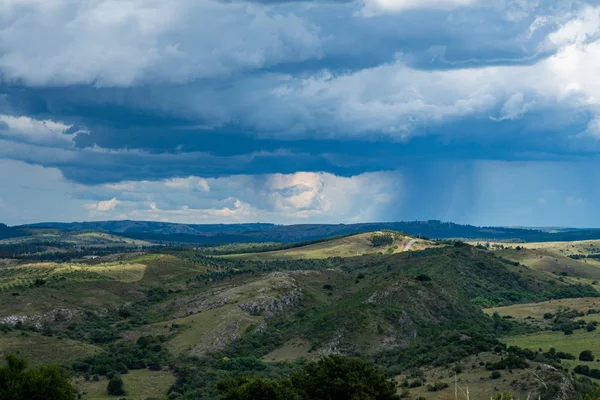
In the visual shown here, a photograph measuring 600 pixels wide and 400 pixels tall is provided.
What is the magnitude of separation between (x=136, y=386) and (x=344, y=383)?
60874 millimetres

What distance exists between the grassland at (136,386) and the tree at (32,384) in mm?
33642

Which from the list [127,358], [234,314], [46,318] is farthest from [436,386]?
[46,318]

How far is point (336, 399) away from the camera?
80.3 metres

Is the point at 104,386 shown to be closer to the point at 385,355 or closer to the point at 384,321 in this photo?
the point at 385,355

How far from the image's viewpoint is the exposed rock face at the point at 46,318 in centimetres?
17939

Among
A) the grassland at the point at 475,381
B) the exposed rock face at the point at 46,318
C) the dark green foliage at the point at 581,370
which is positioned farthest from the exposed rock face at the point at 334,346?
the exposed rock face at the point at 46,318

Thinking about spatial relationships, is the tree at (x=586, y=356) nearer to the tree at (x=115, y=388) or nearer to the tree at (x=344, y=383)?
the tree at (x=344, y=383)

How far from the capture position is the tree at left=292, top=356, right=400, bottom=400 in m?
78.6

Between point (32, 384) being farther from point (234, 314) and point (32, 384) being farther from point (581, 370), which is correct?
point (234, 314)

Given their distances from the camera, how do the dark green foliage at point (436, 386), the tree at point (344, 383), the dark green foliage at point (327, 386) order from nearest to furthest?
the dark green foliage at point (327, 386)
the tree at point (344, 383)
the dark green foliage at point (436, 386)

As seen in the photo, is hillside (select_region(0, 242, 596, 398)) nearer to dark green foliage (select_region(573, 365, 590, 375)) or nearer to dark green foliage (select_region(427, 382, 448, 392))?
dark green foliage (select_region(573, 365, 590, 375))

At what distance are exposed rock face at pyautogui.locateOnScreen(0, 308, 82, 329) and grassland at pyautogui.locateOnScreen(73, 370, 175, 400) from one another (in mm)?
57772

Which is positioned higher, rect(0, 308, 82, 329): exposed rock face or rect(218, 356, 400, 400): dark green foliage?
rect(218, 356, 400, 400): dark green foliage

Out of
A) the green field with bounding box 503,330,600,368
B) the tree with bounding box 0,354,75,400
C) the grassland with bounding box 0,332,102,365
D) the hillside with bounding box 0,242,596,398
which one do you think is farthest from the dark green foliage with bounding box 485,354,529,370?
the grassland with bounding box 0,332,102,365
